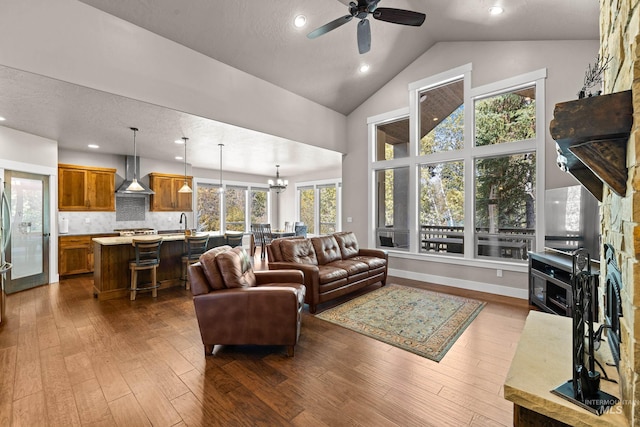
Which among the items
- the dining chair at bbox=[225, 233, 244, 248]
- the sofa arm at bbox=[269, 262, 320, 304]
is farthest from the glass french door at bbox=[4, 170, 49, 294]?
the sofa arm at bbox=[269, 262, 320, 304]

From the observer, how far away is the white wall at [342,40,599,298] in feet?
12.7

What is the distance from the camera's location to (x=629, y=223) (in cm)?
105

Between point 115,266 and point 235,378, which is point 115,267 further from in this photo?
point 235,378

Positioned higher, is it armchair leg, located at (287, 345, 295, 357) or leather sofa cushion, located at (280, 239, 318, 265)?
leather sofa cushion, located at (280, 239, 318, 265)

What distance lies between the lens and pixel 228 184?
30.5 ft

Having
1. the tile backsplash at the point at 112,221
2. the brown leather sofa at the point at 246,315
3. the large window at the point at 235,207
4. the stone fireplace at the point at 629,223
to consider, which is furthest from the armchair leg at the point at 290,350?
the large window at the point at 235,207

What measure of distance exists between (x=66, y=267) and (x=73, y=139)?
2.59m

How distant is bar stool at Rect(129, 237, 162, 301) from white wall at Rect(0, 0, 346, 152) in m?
2.12

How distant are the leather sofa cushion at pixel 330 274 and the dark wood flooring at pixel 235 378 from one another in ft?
1.91

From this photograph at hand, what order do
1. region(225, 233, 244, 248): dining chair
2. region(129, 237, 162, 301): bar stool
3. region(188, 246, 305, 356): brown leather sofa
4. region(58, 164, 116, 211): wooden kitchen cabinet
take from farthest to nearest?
region(58, 164, 116, 211): wooden kitchen cabinet
region(225, 233, 244, 248): dining chair
region(129, 237, 162, 301): bar stool
region(188, 246, 305, 356): brown leather sofa

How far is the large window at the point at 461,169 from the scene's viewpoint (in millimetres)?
4312

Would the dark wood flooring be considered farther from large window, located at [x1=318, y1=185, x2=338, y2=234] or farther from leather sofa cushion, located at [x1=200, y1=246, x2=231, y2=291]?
large window, located at [x1=318, y1=185, x2=338, y2=234]

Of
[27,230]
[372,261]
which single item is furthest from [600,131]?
[27,230]

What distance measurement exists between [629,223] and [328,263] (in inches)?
145
